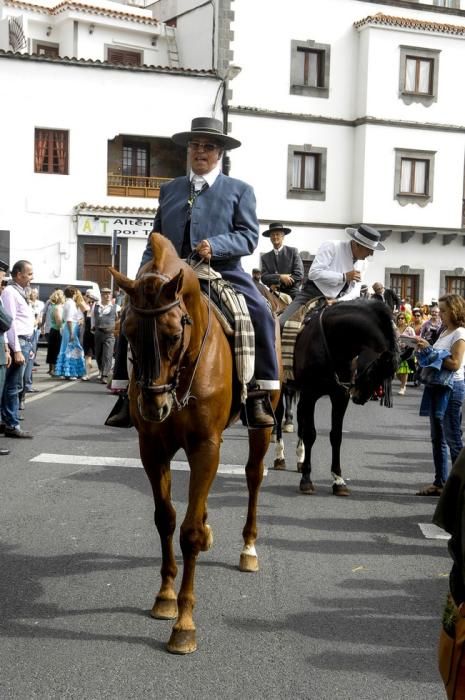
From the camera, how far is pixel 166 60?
37.3 meters

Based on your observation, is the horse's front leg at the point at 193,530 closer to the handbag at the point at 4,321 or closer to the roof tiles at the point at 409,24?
the handbag at the point at 4,321

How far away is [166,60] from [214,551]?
34.1 metres

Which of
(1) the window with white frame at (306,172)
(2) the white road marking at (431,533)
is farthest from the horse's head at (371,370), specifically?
(1) the window with white frame at (306,172)

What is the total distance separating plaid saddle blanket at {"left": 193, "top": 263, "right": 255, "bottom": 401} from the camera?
208 inches

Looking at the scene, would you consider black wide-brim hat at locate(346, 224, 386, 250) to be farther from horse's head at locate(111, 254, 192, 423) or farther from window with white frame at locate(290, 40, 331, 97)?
window with white frame at locate(290, 40, 331, 97)

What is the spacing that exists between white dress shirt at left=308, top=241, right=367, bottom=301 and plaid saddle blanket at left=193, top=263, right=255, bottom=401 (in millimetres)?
3711

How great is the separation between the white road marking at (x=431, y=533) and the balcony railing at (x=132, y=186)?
25.8 m

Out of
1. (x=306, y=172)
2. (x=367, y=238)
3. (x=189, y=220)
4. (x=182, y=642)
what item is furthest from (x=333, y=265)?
Answer: (x=306, y=172)

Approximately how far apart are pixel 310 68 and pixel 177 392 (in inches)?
1212

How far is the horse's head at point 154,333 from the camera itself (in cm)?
412

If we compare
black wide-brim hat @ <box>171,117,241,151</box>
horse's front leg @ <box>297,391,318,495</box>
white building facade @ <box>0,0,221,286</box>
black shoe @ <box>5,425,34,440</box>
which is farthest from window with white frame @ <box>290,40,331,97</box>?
black wide-brim hat @ <box>171,117,241,151</box>

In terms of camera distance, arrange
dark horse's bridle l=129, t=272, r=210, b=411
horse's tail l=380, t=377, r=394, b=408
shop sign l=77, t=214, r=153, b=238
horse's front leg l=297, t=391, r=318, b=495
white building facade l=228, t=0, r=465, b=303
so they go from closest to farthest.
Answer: dark horse's bridle l=129, t=272, r=210, b=411 → horse's tail l=380, t=377, r=394, b=408 → horse's front leg l=297, t=391, r=318, b=495 → shop sign l=77, t=214, r=153, b=238 → white building facade l=228, t=0, r=465, b=303

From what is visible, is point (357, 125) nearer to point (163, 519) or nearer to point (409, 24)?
point (409, 24)

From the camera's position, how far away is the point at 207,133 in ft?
18.2
